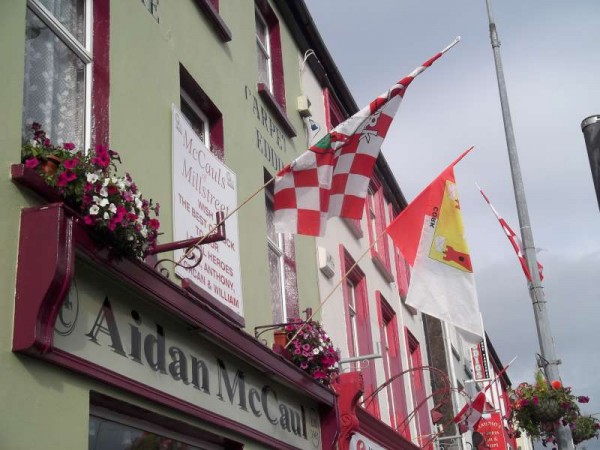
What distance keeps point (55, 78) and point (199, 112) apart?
121 inches

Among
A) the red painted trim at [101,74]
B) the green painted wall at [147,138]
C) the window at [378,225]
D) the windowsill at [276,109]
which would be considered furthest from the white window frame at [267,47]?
the red painted trim at [101,74]

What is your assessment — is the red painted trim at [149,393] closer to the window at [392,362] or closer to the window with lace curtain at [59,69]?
the window with lace curtain at [59,69]

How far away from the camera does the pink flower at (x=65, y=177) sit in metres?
5.70

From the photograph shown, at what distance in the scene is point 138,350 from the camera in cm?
655

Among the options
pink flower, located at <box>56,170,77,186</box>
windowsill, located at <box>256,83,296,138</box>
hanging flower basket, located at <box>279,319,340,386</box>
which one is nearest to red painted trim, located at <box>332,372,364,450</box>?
hanging flower basket, located at <box>279,319,340,386</box>

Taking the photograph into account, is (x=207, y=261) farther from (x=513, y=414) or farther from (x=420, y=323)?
(x=420, y=323)

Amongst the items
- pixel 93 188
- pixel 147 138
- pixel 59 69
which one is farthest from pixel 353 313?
pixel 93 188

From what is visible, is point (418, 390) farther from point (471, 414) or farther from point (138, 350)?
point (138, 350)

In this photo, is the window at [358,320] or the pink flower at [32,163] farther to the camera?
the window at [358,320]

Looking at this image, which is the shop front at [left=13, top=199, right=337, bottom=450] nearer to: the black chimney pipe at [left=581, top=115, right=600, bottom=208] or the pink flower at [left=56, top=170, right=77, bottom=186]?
the pink flower at [left=56, top=170, right=77, bottom=186]

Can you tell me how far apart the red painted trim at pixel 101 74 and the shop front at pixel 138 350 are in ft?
4.14

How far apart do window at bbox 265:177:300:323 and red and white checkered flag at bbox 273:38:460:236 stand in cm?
208

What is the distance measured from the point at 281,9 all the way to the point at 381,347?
599 cm

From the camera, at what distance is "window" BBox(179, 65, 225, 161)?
9.40 m
